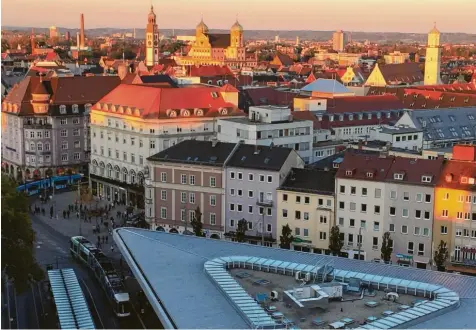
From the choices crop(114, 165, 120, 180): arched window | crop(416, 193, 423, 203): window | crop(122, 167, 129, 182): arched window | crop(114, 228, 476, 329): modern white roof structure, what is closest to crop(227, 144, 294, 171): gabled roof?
crop(416, 193, 423, 203): window

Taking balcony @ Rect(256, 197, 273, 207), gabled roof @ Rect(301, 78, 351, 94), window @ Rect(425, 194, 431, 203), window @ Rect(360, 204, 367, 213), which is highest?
gabled roof @ Rect(301, 78, 351, 94)

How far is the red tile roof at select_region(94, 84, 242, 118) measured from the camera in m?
78.6

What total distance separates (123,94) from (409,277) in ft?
163

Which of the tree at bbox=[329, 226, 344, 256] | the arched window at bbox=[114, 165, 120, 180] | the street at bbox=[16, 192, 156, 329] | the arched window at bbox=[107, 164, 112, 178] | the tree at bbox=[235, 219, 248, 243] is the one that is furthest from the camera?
the arched window at bbox=[107, 164, 112, 178]

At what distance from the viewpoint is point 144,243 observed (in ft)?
145

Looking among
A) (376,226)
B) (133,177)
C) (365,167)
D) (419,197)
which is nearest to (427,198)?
(419,197)

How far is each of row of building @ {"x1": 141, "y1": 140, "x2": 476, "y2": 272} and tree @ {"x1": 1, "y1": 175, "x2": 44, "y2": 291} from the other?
64.6 ft

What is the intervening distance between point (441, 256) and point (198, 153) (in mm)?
21055

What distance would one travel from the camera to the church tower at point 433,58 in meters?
134

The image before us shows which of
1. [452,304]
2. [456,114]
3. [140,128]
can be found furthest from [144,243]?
[456,114]

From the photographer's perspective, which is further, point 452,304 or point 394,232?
point 394,232

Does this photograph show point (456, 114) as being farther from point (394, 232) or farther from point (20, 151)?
point (20, 151)

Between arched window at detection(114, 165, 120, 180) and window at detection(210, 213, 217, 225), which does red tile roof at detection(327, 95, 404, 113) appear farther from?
window at detection(210, 213, 217, 225)

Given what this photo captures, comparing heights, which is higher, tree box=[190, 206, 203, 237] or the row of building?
the row of building
